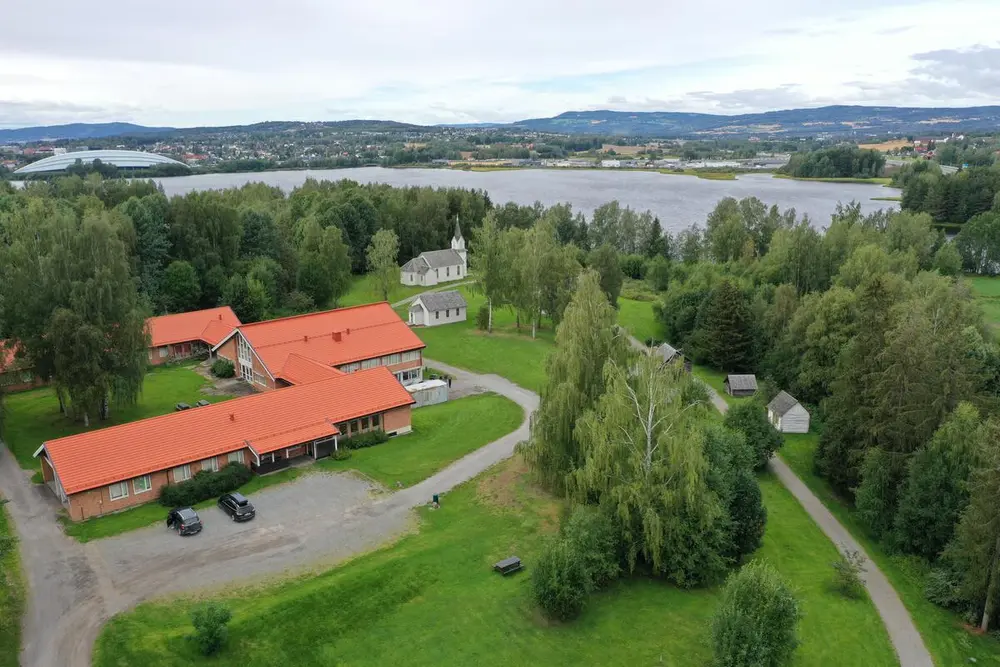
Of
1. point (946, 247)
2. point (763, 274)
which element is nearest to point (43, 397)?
point (763, 274)

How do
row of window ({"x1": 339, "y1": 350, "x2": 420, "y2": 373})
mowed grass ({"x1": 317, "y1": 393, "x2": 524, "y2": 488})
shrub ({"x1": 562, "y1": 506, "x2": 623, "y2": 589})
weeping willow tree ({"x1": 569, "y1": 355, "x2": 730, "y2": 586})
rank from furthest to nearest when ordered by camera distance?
row of window ({"x1": 339, "y1": 350, "x2": 420, "y2": 373}) → mowed grass ({"x1": 317, "y1": 393, "x2": 524, "y2": 488}) → weeping willow tree ({"x1": 569, "y1": 355, "x2": 730, "y2": 586}) → shrub ({"x1": 562, "y1": 506, "x2": 623, "y2": 589})

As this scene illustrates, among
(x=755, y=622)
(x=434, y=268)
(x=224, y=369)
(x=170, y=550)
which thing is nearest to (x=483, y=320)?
(x=434, y=268)

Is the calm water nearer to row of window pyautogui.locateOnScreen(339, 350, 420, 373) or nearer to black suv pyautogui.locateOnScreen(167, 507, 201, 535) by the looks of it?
row of window pyautogui.locateOnScreen(339, 350, 420, 373)

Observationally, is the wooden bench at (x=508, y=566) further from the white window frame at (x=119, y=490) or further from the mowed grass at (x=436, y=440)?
the white window frame at (x=119, y=490)

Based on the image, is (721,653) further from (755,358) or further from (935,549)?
(755,358)

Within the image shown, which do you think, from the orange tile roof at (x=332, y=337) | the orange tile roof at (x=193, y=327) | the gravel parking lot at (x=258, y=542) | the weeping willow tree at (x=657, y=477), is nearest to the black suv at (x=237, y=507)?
the gravel parking lot at (x=258, y=542)

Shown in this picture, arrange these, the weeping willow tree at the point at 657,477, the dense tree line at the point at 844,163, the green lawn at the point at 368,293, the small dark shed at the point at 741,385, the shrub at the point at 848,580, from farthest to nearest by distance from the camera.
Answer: the dense tree line at the point at 844,163
the green lawn at the point at 368,293
the small dark shed at the point at 741,385
the shrub at the point at 848,580
the weeping willow tree at the point at 657,477

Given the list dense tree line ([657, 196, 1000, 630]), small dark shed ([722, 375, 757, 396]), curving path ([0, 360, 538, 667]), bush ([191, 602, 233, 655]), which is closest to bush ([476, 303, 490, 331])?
dense tree line ([657, 196, 1000, 630])
